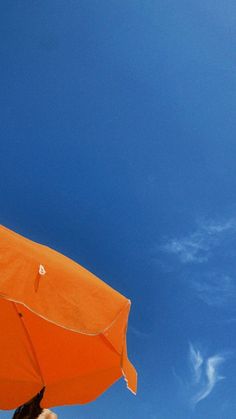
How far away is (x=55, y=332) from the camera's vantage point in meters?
4.40

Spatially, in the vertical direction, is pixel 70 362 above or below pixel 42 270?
below

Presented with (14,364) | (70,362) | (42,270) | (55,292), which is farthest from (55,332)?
(42,270)

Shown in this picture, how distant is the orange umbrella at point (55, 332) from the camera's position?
3.54m

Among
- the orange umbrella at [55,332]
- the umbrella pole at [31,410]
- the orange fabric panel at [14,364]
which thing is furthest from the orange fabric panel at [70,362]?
the umbrella pole at [31,410]

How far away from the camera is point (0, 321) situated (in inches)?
164

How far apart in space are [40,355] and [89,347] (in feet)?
2.15

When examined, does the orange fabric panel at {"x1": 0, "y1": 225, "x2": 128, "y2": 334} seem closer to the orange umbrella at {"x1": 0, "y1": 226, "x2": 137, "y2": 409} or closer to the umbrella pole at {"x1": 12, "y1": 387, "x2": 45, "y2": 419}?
the orange umbrella at {"x1": 0, "y1": 226, "x2": 137, "y2": 409}

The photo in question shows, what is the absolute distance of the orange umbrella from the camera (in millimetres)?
3539

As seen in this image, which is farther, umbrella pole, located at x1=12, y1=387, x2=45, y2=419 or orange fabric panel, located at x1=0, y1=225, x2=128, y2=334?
umbrella pole, located at x1=12, y1=387, x2=45, y2=419

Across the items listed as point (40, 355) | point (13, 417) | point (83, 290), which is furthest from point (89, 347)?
point (13, 417)

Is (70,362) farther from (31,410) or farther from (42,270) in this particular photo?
(42,270)

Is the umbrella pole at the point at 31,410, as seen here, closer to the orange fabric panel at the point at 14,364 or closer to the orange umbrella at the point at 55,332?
the orange umbrella at the point at 55,332

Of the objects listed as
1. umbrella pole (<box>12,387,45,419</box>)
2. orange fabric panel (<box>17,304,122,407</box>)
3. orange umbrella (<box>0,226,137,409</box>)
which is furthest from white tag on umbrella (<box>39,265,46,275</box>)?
umbrella pole (<box>12,387,45,419</box>)

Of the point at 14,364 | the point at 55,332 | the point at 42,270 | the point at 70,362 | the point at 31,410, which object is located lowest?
the point at 31,410
